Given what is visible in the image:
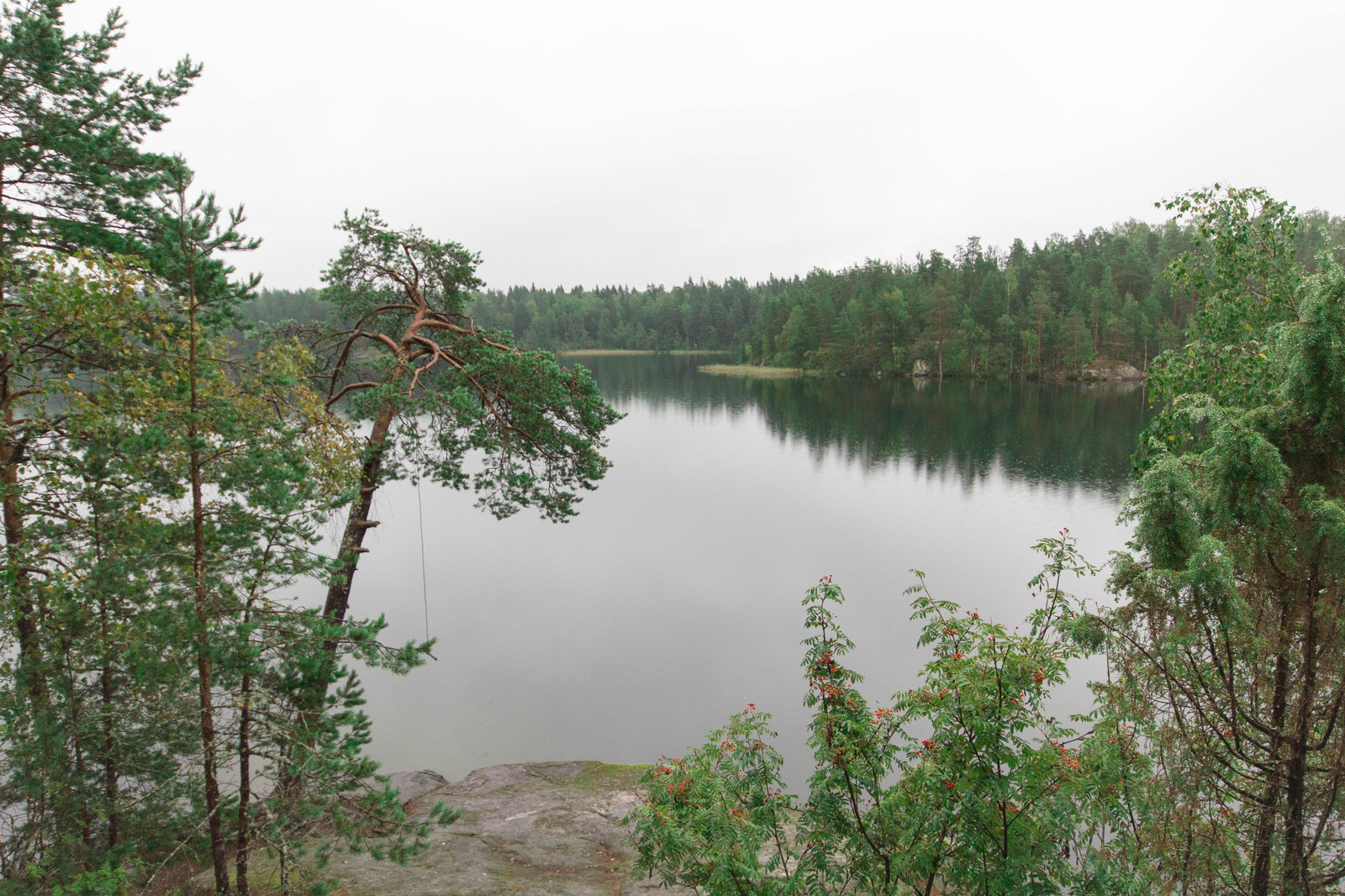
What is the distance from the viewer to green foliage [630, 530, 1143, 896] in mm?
3764

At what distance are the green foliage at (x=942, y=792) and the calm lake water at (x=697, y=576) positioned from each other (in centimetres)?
660

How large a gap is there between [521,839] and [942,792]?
584 centimetres

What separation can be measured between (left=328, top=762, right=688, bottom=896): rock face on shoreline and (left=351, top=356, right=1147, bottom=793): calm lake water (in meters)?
1.63

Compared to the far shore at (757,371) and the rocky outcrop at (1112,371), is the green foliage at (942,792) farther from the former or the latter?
the far shore at (757,371)

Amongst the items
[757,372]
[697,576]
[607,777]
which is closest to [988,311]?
[757,372]

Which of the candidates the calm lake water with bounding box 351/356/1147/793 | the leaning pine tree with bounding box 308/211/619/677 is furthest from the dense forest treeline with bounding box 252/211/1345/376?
the leaning pine tree with bounding box 308/211/619/677

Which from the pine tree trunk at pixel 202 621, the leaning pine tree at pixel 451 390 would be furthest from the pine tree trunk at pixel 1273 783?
the leaning pine tree at pixel 451 390

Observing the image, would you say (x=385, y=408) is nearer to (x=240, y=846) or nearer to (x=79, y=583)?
(x=79, y=583)

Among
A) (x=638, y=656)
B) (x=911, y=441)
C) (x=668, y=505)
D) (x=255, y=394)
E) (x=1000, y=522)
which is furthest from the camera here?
(x=911, y=441)

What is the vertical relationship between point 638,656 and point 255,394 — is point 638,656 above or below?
below

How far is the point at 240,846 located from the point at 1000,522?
73.2ft

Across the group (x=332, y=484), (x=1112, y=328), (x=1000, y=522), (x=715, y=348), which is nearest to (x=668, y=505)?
(x=1000, y=522)

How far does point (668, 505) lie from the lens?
26.2 m

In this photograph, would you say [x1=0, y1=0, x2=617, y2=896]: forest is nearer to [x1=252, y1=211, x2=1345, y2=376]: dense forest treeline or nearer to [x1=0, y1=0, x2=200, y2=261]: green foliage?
[x1=0, y1=0, x2=200, y2=261]: green foliage
